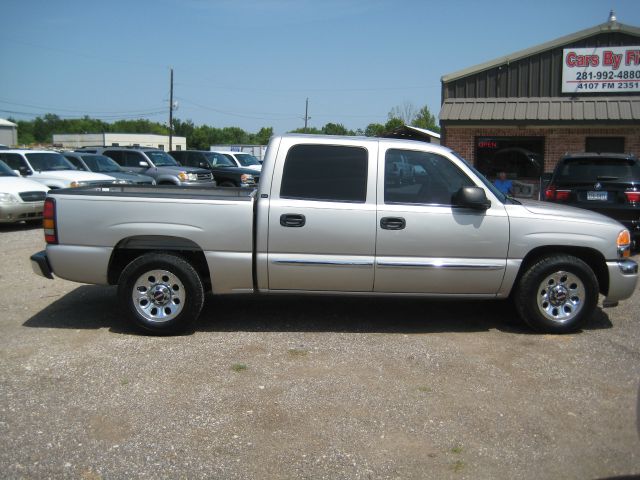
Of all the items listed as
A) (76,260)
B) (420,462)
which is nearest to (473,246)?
(420,462)

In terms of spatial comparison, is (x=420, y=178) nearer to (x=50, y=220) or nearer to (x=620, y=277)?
(x=620, y=277)

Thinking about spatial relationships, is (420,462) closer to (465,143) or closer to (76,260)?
(76,260)

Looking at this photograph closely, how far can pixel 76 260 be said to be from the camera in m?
5.64

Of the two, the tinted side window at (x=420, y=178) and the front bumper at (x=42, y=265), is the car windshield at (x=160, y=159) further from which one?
the tinted side window at (x=420, y=178)

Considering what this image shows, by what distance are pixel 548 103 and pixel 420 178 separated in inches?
491

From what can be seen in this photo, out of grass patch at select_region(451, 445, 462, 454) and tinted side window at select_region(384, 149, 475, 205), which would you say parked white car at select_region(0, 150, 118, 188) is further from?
grass patch at select_region(451, 445, 462, 454)

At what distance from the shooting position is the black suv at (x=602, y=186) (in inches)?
364

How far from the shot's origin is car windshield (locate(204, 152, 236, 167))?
21.8 meters

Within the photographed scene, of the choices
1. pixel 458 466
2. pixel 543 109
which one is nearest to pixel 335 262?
pixel 458 466

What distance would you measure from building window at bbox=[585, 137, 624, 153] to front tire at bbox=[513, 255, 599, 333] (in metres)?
11.9

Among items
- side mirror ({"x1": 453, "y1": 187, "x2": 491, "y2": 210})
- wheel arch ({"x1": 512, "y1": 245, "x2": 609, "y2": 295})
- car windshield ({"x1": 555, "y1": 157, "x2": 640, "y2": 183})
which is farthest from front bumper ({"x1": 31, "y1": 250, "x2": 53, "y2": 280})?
car windshield ({"x1": 555, "y1": 157, "x2": 640, "y2": 183})

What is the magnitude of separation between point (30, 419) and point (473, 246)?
153 inches

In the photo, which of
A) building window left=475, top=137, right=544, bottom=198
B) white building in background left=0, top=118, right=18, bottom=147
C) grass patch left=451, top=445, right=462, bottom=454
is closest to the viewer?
grass patch left=451, top=445, right=462, bottom=454

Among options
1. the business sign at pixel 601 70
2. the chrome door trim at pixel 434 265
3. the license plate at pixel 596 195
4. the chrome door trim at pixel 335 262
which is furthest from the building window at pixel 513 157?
the chrome door trim at pixel 335 262
